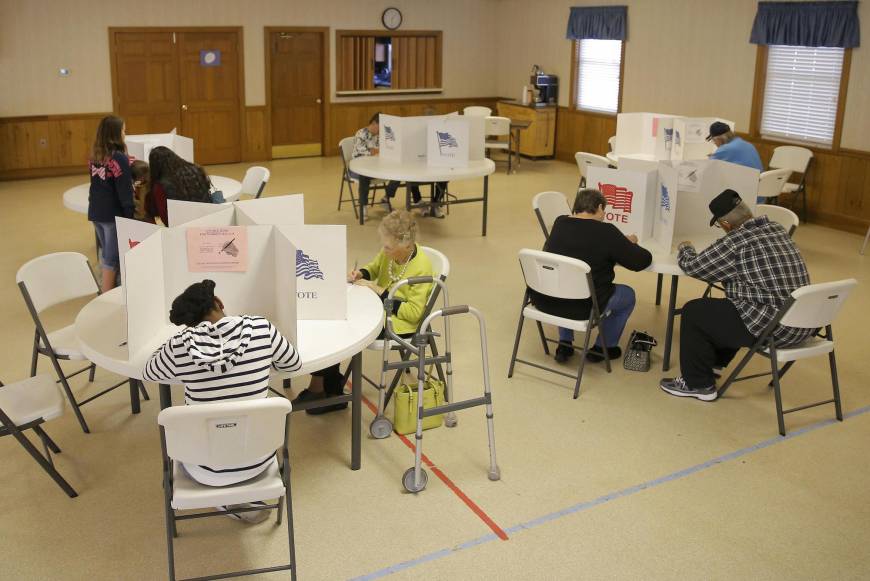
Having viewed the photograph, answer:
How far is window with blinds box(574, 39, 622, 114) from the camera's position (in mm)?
11523

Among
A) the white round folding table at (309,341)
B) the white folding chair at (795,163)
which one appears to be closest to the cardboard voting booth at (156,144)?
the white round folding table at (309,341)

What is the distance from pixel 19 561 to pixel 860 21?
834cm

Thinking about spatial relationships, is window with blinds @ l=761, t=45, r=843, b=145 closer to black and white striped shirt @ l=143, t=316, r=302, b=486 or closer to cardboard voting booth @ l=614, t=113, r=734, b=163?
cardboard voting booth @ l=614, t=113, r=734, b=163

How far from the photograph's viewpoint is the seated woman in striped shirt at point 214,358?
9.32 feet

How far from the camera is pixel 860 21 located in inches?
318

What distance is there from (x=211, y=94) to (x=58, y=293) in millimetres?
7980

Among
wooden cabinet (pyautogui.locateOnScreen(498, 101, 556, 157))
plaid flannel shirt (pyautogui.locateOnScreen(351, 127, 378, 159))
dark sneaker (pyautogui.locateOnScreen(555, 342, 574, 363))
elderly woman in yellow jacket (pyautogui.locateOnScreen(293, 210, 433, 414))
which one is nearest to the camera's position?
elderly woman in yellow jacket (pyautogui.locateOnScreen(293, 210, 433, 414))

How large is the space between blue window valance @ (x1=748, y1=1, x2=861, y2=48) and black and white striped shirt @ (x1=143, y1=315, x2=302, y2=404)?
743 centimetres

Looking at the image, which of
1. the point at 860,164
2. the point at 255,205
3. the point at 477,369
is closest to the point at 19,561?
the point at 255,205

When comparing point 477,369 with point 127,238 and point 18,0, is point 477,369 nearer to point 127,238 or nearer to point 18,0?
point 127,238

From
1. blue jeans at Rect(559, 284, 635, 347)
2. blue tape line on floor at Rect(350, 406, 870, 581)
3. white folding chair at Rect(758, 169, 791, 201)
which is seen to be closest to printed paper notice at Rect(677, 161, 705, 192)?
blue jeans at Rect(559, 284, 635, 347)

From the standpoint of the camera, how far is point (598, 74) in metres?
11.8

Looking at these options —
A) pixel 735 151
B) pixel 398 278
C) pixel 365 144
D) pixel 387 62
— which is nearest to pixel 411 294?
pixel 398 278

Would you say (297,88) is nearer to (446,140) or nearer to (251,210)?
(446,140)
